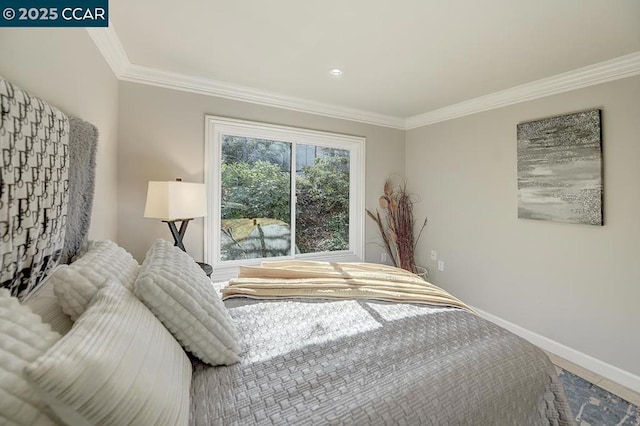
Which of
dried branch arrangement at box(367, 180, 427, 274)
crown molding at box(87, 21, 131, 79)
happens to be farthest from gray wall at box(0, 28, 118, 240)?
dried branch arrangement at box(367, 180, 427, 274)

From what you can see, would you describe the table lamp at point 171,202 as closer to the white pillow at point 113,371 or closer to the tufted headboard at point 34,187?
Answer: the tufted headboard at point 34,187

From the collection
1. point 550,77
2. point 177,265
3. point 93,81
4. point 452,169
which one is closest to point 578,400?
point 452,169

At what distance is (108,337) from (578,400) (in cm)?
276

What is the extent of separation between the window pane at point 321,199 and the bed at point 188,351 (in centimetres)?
199

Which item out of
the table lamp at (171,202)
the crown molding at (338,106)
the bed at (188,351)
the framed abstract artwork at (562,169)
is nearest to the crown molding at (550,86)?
the crown molding at (338,106)

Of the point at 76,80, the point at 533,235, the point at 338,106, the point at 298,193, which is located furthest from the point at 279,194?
the point at 533,235

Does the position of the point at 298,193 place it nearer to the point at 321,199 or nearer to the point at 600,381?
the point at 321,199

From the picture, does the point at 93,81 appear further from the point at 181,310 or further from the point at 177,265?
the point at 181,310

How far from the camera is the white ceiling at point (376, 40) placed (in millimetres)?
1583

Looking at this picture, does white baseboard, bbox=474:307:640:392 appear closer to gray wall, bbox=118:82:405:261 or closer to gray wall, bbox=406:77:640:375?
gray wall, bbox=406:77:640:375

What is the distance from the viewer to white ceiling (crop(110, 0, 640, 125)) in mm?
1583

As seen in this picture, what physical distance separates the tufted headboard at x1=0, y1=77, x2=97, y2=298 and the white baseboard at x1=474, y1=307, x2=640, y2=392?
356 cm

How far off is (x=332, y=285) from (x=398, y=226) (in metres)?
2.16

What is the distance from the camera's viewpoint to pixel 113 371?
57 centimetres
